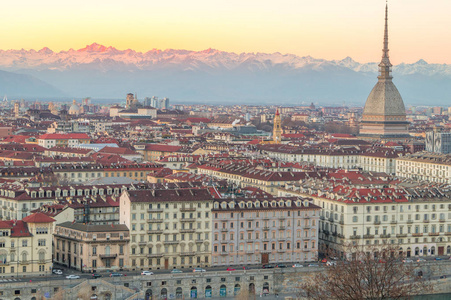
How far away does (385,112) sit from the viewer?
174000 mm

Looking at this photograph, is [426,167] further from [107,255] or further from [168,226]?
[107,255]

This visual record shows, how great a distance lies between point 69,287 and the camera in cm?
5700

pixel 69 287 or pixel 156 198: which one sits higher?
pixel 156 198

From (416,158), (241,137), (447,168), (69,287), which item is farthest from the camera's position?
(241,137)

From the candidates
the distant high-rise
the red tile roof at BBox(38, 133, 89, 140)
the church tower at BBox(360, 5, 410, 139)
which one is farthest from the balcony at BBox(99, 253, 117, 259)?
the church tower at BBox(360, 5, 410, 139)

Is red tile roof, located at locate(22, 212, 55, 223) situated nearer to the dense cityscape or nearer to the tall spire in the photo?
the dense cityscape

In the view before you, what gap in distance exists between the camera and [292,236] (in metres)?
66.1

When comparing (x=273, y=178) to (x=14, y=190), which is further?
(x=273, y=178)

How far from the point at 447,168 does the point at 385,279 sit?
197ft

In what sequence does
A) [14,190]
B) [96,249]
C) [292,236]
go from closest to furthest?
[96,249] < [292,236] < [14,190]

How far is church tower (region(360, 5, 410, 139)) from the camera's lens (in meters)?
174

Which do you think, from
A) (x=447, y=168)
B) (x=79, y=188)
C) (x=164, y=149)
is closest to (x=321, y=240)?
(x=79, y=188)

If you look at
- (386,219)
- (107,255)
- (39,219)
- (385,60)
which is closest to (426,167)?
(386,219)

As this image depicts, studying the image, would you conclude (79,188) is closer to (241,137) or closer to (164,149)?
(164,149)
